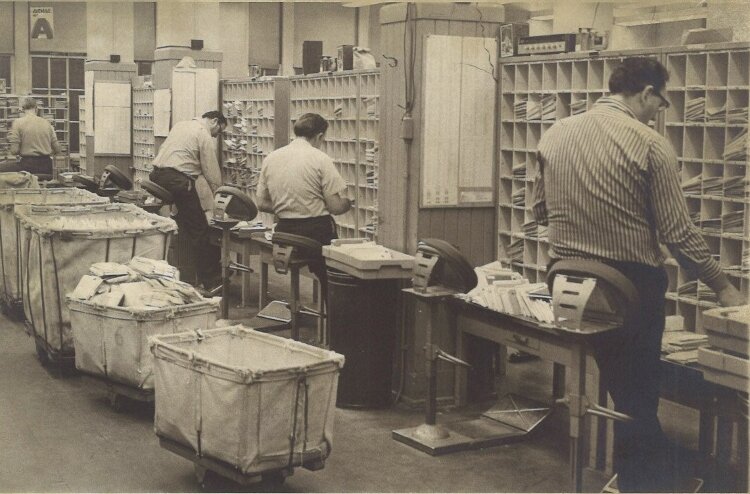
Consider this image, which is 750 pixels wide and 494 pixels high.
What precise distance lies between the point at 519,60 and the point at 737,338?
9.82 feet

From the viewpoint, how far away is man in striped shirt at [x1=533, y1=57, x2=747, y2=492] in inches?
152

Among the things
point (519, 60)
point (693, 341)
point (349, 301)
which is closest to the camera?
point (693, 341)

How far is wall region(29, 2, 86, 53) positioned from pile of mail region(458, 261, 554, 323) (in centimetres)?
1896

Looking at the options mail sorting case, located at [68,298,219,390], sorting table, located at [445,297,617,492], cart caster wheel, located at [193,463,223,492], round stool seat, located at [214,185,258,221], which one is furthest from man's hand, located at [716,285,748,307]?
round stool seat, located at [214,185,258,221]

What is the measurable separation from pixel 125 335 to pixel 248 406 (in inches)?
61.1

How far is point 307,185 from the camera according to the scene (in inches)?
256

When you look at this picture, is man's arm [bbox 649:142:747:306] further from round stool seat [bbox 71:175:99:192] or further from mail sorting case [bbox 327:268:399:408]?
round stool seat [bbox 71:175:99:192]

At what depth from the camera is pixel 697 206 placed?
5.23 meters

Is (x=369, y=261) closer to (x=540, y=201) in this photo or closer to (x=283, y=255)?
(x=283, y=255)

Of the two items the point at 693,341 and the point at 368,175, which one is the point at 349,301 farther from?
the point at 368,175

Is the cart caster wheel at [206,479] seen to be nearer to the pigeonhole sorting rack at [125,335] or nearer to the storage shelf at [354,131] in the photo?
the pigeonhole sorting rack at [125,335]

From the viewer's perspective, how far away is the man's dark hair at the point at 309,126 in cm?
645

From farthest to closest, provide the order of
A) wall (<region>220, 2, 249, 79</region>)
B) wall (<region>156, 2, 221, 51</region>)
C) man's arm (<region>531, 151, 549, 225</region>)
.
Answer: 1. wall (<region>220, 2, 249, 79</region>)
2. wall (<region>156, 2, 221, 51</region>)
3. man's arm (<region>531, 151, 549, 225</region>)

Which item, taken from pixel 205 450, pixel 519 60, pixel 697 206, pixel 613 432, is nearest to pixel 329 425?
pixel 205 450
